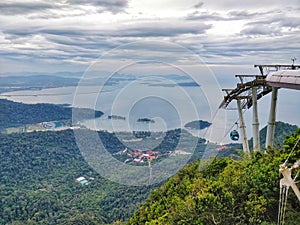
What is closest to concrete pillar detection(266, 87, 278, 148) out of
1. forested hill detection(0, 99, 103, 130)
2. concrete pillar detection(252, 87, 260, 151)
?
concrete pillar detection(252, 87, 260, 151)

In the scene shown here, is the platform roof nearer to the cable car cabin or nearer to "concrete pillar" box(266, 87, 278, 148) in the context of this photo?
"concrete pillar" box(266, 87, 278, 148)

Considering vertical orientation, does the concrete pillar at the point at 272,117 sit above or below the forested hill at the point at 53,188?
above

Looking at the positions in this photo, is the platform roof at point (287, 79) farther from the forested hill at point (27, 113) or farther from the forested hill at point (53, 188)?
the forested hill at point (27, 113)

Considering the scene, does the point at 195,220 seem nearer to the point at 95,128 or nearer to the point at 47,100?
the point at 95,128

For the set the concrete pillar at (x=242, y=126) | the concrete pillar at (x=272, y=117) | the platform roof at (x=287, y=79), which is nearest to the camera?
the platform roof at (x=287, y=79)

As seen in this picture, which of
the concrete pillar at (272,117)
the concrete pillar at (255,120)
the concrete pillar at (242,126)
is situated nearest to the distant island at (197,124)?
the concrete pillar at (272,117)

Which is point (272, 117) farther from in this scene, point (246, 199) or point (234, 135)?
point (246, 199)

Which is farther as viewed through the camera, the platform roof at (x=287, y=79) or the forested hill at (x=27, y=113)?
the forested hill at (x=27, y=113)
